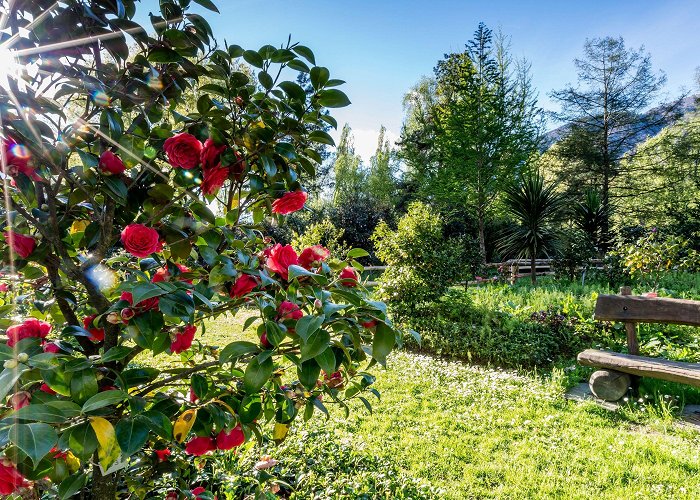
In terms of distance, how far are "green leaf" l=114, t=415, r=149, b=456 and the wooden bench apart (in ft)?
12.5

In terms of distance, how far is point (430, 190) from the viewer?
16.2m

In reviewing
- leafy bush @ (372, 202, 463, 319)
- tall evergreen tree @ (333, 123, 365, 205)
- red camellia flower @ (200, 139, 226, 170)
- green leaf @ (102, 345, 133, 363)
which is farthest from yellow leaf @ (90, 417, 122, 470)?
tall evergreen tree @ (333, 123, 365, 205)

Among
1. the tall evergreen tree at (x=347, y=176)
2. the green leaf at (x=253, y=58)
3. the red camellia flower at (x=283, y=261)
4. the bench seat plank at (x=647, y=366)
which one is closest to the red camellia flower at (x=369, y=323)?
the red camellia flower at (x=283, y=261)

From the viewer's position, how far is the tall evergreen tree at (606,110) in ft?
56.3

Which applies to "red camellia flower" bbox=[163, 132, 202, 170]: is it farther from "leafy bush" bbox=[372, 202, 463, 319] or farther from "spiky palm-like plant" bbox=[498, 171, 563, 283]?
"spiky palm-like plant" bbox=[498, 171, 563, 283]

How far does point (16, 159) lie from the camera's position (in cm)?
78

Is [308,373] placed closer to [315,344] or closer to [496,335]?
[315,344]

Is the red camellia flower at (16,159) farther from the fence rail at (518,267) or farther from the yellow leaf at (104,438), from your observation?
the fence rail at (518,267)

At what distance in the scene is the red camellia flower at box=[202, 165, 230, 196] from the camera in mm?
936

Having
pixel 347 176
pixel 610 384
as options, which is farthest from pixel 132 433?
pixel 347 176

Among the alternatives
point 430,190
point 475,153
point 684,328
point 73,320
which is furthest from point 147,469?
point 430,190

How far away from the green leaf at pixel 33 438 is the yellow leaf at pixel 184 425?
0.40 meters

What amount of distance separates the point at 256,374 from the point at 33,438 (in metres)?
0.32

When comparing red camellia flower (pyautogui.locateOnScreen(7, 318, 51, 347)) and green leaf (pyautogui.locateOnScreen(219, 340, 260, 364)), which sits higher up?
red camellia flower (pyautogui.locateOnScreen(7, 318, 51, 347))
